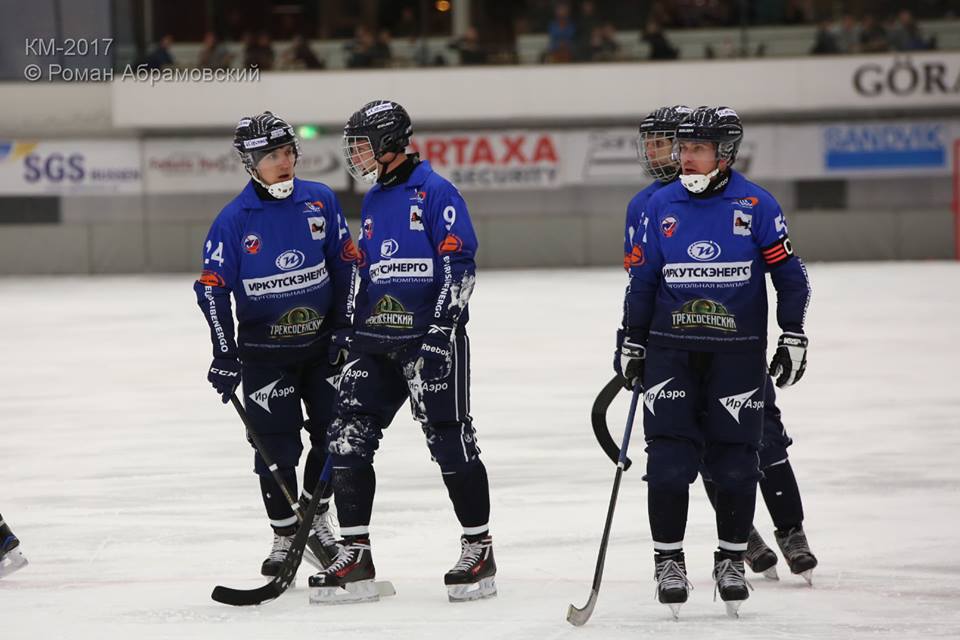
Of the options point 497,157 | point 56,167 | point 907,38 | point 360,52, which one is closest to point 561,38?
point 497,157

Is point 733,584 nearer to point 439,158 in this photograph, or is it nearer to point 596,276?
point 596,276

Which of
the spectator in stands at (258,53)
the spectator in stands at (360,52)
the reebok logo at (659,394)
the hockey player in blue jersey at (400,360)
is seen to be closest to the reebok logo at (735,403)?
the reebok logo at (659,394)

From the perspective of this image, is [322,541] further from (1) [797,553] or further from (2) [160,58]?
(2) [160,58]

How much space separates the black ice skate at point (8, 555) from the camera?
14.7ft

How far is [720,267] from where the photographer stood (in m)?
3.99

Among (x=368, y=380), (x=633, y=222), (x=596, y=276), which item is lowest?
(x=596, y=276)

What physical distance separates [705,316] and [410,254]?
2.79 feet

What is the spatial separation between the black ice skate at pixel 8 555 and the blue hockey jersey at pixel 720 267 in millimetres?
2009

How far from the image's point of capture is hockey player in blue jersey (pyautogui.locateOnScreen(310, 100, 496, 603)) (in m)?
4.19

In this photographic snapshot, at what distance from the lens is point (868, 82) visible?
68.8ft

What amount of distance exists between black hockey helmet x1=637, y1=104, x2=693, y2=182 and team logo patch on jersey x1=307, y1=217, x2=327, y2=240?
1034mm

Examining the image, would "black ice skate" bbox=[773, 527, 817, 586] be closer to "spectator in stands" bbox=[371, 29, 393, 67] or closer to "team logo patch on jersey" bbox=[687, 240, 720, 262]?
"team logo patch on jersey" bbox=[687, 240, 720, 262]

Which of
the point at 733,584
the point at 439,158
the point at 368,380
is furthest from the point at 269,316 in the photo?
the point at 439,158

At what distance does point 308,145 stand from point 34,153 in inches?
157
